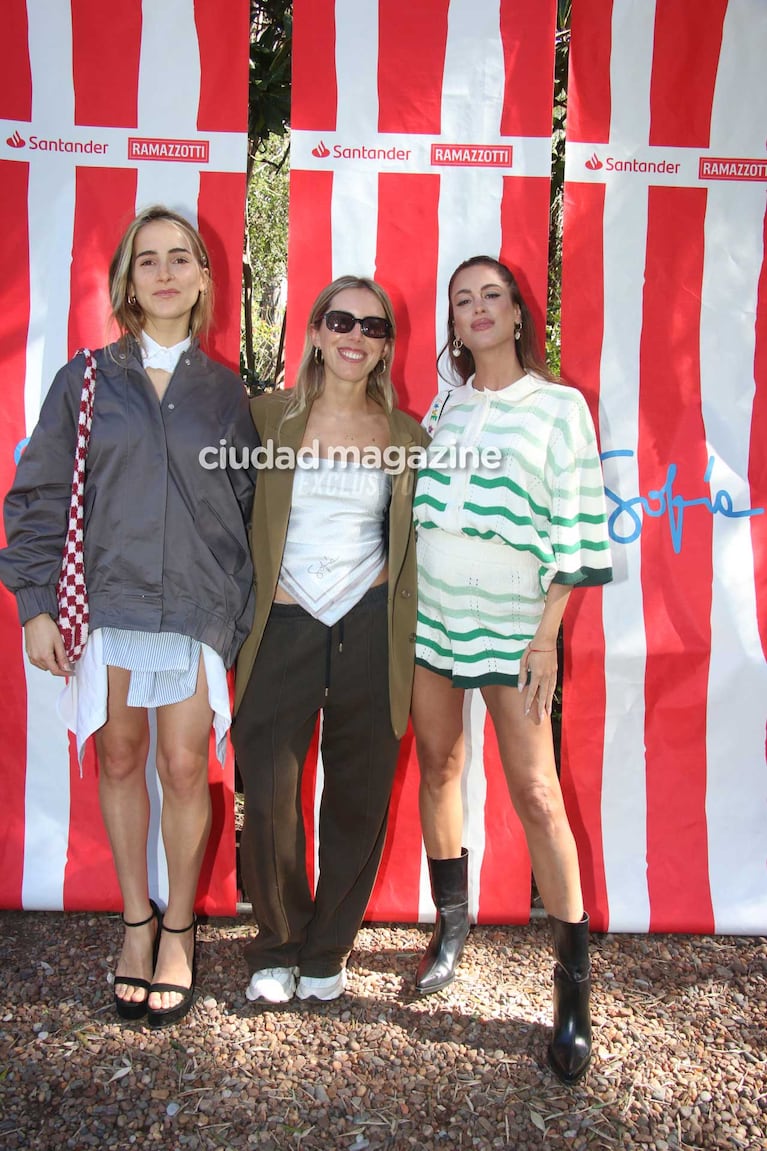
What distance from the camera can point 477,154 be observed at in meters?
2.90

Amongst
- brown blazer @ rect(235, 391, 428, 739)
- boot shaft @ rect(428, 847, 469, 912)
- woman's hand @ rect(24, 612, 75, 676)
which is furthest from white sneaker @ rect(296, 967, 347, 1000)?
woman's hand @ rect(24, 612, 75, 676)

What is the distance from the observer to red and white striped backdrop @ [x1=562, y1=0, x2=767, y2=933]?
2904 mm

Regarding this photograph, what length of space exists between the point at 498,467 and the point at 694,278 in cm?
116

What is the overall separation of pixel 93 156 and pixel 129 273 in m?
0.74

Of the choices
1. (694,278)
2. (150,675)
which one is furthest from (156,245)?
(694,278)

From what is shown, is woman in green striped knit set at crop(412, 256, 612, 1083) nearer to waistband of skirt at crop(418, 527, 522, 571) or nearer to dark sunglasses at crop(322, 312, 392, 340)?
waistband of skirt at crop(418, 527, 522, 571)

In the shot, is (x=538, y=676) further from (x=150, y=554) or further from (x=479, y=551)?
(x=150, y=554)

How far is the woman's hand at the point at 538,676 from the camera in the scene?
2352mm

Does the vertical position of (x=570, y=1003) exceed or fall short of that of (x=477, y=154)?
it falls short

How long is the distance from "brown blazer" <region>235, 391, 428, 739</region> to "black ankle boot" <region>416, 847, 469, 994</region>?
534mm

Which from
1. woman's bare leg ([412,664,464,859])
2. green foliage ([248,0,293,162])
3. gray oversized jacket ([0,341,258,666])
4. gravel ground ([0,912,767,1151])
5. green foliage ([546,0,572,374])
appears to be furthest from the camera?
green foliage ([546,0,572,374])

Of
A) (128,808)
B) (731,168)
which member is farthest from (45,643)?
(731,168)

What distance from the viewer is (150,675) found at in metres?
2.39

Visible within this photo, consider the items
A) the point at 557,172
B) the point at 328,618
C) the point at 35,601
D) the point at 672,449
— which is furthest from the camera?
the point at 557,172
